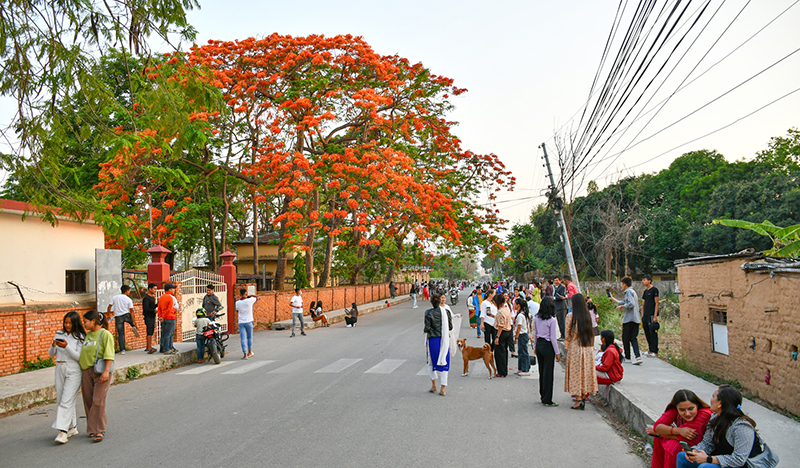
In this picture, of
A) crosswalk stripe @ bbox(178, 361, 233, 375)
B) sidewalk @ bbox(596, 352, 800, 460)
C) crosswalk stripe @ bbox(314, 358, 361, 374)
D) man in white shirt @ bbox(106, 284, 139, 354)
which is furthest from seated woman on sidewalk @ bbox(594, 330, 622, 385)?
man in white shirt @ bbox(106, 284, 139, 354)

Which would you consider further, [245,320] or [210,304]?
[210,304]

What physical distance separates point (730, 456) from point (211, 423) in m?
5.79

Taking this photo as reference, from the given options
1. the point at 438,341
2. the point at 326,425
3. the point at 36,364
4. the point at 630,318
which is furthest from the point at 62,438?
the point at 630,318

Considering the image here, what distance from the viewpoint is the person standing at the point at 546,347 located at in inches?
312

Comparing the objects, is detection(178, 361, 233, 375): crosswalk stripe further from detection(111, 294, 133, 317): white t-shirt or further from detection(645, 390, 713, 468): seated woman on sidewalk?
detection(645, 390, 713, 468): seated woman on sidewalk

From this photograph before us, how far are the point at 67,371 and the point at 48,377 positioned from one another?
4495mm

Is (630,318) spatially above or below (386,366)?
above

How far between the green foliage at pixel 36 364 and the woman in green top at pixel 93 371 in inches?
225

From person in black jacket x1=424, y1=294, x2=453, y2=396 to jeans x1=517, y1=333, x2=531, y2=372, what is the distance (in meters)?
2.44

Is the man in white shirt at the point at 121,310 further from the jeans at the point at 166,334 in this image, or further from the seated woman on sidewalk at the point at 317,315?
the seated woman on sidewalk at the point at 317,315

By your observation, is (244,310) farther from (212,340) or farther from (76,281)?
(76,281)

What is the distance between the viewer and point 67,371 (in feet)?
21.1

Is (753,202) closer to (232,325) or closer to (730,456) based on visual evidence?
(232,325)

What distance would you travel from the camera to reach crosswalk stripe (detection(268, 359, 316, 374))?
1123 cm
